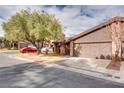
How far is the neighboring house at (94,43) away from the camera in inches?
821

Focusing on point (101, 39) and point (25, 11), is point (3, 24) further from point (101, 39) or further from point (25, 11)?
point (101, 39)

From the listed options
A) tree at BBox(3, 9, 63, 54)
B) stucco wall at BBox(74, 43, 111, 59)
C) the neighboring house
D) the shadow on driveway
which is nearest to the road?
the shadow on driveway

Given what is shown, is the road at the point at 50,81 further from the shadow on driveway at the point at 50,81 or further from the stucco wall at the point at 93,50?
the stucco wall at the point at 93,50

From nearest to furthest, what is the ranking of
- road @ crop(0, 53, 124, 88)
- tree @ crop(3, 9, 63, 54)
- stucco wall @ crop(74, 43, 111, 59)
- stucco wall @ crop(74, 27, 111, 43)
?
road @ crop(0, 53, 124, 88)
stucco wall @ crop(74, 27, 111, 43)
stucco wall @ crop(74, 43, 111, 59)
tree @ crop(3, 9, 63, 54)

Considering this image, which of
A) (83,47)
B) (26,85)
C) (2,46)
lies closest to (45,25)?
(83,47)

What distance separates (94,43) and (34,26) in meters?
7.86

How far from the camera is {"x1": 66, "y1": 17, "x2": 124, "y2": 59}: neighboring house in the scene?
68.4ft

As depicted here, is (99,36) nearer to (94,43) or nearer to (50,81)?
(94,43)

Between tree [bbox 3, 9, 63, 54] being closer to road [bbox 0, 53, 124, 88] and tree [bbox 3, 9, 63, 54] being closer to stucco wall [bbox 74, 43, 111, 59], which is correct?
stucco wall [bbox 74, 43, 111, 59]

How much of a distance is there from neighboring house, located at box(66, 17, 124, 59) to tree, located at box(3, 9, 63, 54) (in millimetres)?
2754

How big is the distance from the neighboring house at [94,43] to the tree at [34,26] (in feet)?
9.04

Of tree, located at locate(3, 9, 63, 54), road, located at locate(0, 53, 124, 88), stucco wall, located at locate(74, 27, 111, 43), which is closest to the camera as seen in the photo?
road, located at locate(0, 53, 124, 88)

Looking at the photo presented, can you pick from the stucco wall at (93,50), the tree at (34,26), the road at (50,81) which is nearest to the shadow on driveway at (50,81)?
the road at (50,81)

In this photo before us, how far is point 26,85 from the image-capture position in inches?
320
